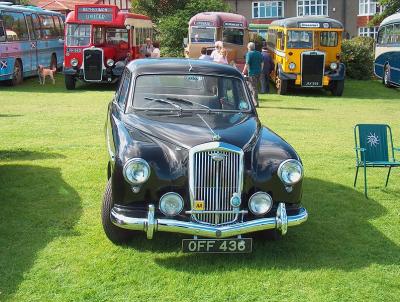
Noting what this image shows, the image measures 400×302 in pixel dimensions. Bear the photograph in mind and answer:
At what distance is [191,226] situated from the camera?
16.4 feet

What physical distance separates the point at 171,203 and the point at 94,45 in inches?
615

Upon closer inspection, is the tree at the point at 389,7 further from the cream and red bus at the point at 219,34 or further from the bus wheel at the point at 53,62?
the bus wheel at the point at 53,62

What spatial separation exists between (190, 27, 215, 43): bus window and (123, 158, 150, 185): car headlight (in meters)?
17.0

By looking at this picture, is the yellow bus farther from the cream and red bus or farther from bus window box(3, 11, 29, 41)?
bus window box(3, 11, 29, 41)

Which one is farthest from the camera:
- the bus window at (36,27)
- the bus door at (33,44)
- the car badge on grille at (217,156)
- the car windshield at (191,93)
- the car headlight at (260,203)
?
the bus window at (36,27)

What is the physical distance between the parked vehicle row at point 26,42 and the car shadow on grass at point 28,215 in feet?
41.5

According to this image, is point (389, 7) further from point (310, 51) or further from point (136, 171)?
point (136, 171)

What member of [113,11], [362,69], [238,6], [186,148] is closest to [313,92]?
[362,69]

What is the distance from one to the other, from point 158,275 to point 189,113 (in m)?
2.01

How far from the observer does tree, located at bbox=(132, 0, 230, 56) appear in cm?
2888

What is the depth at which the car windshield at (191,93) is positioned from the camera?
6438mm

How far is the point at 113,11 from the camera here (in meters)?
20.0

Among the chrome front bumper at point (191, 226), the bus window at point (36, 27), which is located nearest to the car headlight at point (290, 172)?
the chrome front bumper at point (191, 226)

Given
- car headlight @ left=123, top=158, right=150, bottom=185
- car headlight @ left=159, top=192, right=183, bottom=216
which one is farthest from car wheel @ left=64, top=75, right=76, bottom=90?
car headlight @ left=159, top=192, right=183, bottom=216
